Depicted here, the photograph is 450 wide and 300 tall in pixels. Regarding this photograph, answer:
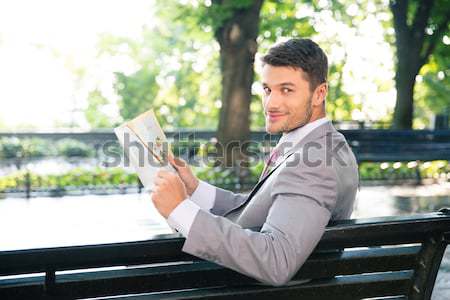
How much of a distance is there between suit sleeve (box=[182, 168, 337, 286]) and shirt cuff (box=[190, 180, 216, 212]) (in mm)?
1137

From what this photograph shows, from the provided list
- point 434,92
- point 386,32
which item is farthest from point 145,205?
point 434,92

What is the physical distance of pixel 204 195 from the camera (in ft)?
9.83

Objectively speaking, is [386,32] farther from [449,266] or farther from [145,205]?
[449,266]

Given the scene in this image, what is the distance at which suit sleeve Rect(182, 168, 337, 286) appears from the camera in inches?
68.8

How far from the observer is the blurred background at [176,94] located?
333 inches

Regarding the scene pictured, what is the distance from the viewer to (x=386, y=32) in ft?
69.6

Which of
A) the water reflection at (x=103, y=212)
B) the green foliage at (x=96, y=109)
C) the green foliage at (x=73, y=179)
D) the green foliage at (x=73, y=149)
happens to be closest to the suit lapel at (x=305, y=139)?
the water reflection at (x=103, y=212)

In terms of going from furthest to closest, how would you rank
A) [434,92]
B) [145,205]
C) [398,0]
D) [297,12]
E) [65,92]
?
[65,92] → [434,92] → [297,12] → [398,0] → [145,205]

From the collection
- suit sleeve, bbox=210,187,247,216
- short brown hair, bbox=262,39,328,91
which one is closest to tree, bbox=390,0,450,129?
suit sleeve, bbox=210,187,247,216

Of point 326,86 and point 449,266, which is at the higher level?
point 326,86

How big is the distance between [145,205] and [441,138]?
670cm

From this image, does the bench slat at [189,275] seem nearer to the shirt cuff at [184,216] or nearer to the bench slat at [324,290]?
the bench slat at [324,290]

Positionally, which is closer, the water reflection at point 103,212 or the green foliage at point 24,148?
the water reflection at point 103,212

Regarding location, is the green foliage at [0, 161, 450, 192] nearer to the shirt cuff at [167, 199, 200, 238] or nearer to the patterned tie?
the patterned tie
